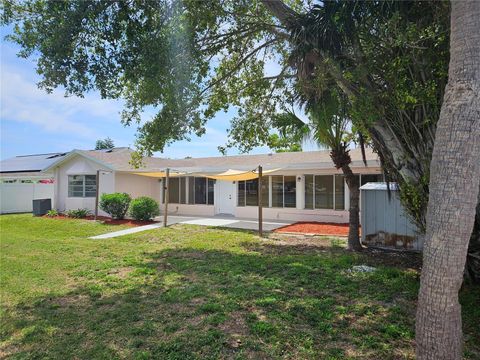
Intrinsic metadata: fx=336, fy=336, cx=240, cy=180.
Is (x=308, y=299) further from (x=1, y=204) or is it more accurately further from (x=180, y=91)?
(x=1, y=204)

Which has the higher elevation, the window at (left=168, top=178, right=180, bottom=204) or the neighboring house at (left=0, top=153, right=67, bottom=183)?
the neighboring house at (left=0, top=153, right=67, bottom=183)

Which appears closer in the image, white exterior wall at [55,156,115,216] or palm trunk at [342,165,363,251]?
palm trunk at [342,165,363,251]

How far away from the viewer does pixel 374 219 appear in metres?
10.3

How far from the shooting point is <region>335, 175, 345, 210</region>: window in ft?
54.4

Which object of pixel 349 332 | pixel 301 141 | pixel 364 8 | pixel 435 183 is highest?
pixel 364 8

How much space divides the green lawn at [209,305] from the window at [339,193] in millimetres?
6814

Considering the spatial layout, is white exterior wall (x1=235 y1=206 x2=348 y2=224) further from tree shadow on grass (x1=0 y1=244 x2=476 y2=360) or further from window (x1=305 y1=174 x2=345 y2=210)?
tree shadow on grass (x1=0 y1=244 x2=476 y2=360)

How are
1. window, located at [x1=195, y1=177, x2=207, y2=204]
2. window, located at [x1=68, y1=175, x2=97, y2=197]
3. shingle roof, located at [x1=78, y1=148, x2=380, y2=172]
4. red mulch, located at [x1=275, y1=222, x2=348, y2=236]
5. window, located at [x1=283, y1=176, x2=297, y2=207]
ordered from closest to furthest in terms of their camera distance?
red mulch, located at [x1=275, y1=222, x2=348, y2=236], shingle roof, located at [x1=78, y1=148, x2=380, y2=172], window, located at [x1=283, y1=176, x2=297, y2=207], window, located at [x1=68, y1=175, x2=97, y2=197], window, located at [x1=195, y1=177, x2=207, y2=204]

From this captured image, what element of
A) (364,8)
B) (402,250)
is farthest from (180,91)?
(402,250)

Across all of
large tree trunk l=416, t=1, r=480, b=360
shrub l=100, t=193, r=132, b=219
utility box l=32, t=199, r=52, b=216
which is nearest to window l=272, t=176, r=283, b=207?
shrub l=100, t=193, r=132, b=219

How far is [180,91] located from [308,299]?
5.13 metres

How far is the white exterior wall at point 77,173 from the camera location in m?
20.4

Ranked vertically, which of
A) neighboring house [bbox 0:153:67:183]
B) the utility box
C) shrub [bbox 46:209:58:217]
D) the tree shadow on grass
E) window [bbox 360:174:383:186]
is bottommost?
the tree shadow on grass

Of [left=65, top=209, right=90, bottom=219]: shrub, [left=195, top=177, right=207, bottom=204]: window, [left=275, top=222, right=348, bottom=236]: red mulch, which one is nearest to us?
[left=275, top=222, right=348, bottom=236]: red mulch
